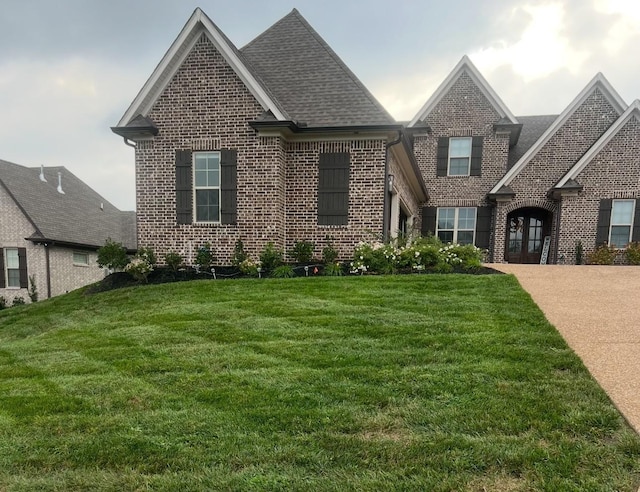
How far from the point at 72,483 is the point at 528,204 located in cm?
1539

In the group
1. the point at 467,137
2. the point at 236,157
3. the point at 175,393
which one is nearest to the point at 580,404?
the point at 175,393

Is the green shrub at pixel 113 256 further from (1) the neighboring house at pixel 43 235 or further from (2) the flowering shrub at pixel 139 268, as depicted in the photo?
(1) the neighboring house at pixel 43 235

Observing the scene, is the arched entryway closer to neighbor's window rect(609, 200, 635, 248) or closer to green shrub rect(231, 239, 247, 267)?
neighbor's window rect(609, 200, 635, 248)

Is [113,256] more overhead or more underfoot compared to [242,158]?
more underfoot

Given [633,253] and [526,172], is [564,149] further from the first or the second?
[633,253]

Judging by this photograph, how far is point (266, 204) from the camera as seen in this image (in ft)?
29.6

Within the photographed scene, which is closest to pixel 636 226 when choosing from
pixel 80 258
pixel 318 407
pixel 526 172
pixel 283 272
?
pixel 526 172

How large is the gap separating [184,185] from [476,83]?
40.8 ft

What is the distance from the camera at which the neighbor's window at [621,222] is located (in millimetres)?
12500

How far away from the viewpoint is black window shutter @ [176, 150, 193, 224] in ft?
30.3

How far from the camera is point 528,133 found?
55.9 feet

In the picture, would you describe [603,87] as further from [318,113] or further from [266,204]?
[266,204]

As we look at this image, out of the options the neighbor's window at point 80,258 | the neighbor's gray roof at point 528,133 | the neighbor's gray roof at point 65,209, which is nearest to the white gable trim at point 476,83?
the neighbor's gray roof at point 528,133

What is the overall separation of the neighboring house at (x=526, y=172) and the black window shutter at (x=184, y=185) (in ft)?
31.8
